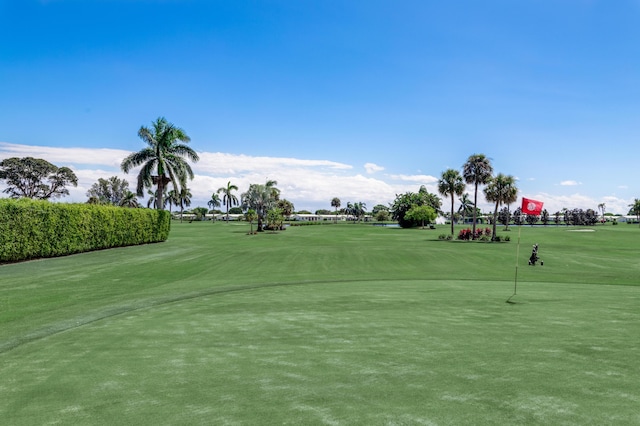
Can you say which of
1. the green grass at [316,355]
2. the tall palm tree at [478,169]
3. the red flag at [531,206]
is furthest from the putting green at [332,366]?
the tall palm tree at [478,169]

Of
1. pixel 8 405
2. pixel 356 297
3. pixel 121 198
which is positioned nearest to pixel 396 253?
pixel 356 297

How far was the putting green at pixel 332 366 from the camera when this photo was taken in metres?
5.94

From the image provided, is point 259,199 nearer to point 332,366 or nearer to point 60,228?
point 60,228

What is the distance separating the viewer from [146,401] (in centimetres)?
635

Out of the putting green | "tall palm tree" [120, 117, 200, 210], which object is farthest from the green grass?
"tall palm tree" [120, 117, 200, 210]

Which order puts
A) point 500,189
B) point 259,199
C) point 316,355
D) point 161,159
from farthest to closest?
point 259,199, point 500,189, point 161,159, point 316,355

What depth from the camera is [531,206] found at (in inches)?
715

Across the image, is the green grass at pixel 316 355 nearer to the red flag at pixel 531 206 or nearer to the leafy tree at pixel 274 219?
A: the red flag at pixel 531 206

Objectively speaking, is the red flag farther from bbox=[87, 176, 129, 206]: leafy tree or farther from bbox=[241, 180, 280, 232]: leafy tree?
bbox=[87, 176, 129, 206]: leafy tree

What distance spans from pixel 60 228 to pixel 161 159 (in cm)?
2275

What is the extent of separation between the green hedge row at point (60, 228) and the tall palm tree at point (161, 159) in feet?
30.9

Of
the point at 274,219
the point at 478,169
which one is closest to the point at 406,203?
the point at 274,219

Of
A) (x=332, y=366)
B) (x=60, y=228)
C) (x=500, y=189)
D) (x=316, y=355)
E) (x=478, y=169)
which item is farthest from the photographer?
(x=500, y=189)

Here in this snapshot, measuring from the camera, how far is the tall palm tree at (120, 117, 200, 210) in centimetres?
5322
